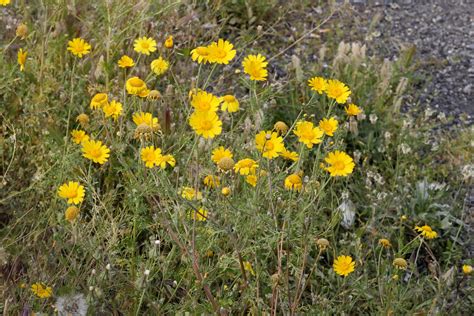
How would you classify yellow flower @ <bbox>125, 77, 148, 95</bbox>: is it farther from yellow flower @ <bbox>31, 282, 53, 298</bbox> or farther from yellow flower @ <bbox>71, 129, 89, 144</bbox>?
yellow flower @ <bbox>31, 282, 53, 298</bbox>

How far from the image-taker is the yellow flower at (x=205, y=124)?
1.72 metres

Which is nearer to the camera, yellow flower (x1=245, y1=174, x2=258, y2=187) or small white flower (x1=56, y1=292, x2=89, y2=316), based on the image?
small white flower (x1=56, y1=292, x2=89, y2=316)

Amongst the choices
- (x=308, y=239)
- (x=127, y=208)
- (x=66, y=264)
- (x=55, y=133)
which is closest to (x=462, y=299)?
(x=308, y=239)

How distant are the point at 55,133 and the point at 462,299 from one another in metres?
1.46

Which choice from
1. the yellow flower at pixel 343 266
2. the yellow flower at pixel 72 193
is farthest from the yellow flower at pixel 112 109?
the yellow flower at pixel 343 266

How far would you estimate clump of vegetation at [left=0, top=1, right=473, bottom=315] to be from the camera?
1.86 meters

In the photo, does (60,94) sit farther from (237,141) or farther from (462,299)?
(462,299)

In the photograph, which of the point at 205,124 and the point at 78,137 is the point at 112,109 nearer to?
the point at 78,137

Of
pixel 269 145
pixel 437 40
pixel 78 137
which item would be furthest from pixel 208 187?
pixel 437 40

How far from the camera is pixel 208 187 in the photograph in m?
2.15

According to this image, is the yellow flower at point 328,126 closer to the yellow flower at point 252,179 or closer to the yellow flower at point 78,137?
the yellow flower at point 252,179

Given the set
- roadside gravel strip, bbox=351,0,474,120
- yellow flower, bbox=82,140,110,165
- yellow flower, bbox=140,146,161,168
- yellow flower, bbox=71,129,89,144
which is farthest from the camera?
roadside gravel strip, bbox=351,0,474,120

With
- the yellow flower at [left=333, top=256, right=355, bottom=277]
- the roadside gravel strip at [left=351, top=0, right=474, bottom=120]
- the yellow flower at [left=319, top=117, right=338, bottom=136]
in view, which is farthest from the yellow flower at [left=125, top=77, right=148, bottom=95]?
the roadside gravel strip at [left=351, top=0, right=474, bottom=120]

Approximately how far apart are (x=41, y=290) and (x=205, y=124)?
584 millimetres
